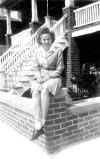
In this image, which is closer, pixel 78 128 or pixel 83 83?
pixel 78 128

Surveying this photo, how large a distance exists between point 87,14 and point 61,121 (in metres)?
7.58

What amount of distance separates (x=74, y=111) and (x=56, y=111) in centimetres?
51

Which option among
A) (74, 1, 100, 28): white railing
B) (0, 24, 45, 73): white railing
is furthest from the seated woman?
(74, 1, 100, 28): white railing

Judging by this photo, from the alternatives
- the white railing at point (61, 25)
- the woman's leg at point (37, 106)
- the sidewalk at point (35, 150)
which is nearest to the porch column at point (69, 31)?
the white railing at point (61, 25)

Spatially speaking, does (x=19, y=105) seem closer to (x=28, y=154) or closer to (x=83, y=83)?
(x=28, y=154)

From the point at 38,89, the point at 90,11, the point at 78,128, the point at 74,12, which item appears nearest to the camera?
the point at 38,89

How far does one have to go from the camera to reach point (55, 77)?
3832 mm

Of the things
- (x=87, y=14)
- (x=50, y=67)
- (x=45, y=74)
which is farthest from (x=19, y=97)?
(x=87, y=14)

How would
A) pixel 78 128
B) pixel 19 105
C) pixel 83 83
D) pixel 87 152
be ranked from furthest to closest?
pixel 83 83, pixel 19 105, pixel 78 128, pixel 87 152

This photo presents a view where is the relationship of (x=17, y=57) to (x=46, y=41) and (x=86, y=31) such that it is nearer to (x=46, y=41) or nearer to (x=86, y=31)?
(x=86, y=31)

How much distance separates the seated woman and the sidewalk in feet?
1.58

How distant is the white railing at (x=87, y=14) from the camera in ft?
31.6

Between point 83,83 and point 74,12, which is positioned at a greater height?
point 74,12

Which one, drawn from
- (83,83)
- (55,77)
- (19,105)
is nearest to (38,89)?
(55,77)
